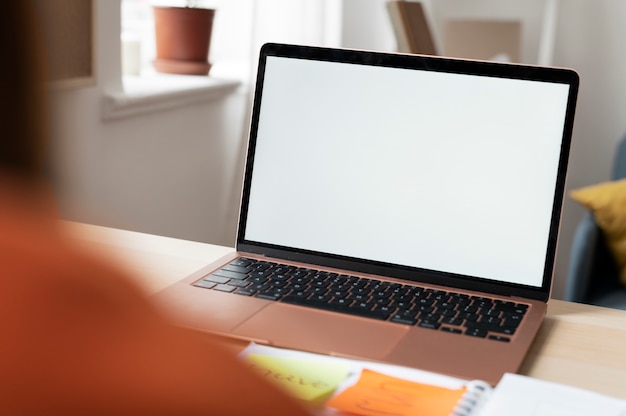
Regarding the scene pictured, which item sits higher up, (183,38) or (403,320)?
(183,38)

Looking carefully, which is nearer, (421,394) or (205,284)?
(421,394)

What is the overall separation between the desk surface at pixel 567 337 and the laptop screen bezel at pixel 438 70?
0.05m

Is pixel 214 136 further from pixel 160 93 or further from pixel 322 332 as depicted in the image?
pixel 322 332

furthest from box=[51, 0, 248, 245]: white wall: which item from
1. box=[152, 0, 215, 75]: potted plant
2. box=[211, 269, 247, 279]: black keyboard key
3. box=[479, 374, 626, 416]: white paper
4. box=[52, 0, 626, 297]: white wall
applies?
box=[479, 374, 626, 416]: white paper

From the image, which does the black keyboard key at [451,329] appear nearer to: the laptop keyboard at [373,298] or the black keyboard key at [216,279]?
the laptop keyboard at [373,298]

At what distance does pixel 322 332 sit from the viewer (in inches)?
27.9

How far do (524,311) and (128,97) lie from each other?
4.27ft

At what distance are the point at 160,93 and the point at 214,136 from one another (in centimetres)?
38

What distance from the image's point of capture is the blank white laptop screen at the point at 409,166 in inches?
33.3

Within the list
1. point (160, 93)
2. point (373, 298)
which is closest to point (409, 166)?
point (373, 298)

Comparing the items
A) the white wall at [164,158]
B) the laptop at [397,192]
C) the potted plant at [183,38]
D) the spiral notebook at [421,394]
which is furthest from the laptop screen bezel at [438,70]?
the potted plant at [183,38]

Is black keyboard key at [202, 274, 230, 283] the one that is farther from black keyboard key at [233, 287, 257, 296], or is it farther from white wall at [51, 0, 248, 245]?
white wall at [51, 0, 248, 245]

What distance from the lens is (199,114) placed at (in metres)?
2.27

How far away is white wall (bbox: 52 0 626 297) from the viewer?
183 cm
